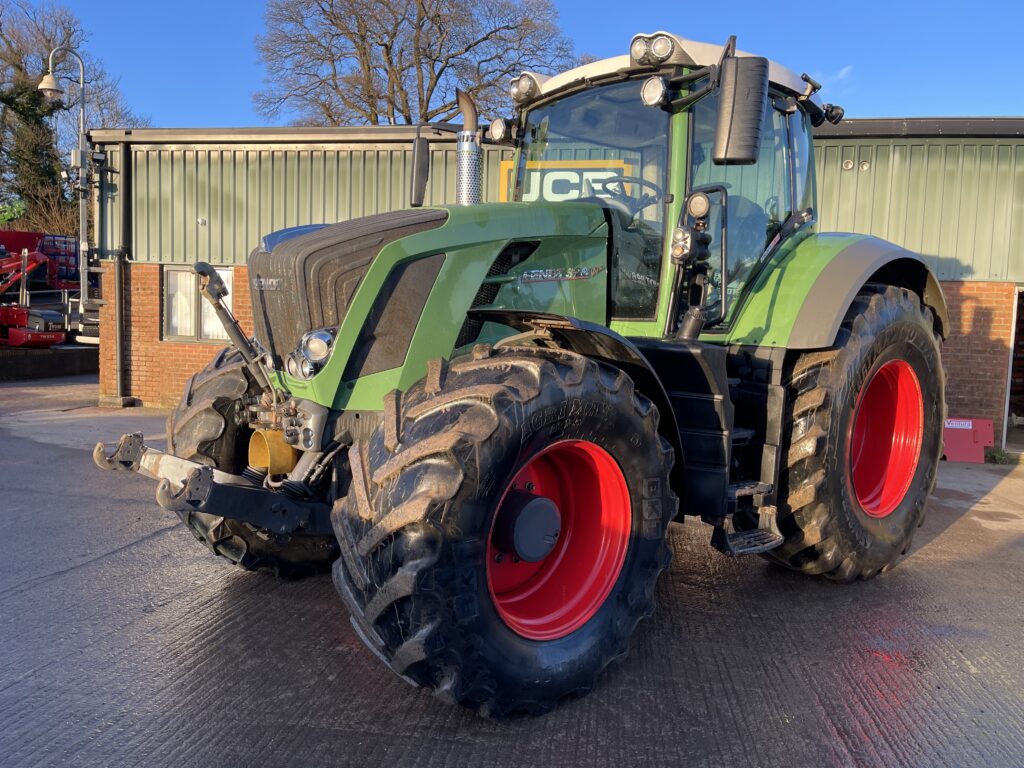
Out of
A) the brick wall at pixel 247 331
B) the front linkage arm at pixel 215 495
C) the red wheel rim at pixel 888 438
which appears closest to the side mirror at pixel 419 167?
the front linkage arm at pixel 215 495

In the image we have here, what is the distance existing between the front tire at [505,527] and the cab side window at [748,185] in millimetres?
1505

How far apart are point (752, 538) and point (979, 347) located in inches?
266

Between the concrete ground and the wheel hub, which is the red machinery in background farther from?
the wheel hub

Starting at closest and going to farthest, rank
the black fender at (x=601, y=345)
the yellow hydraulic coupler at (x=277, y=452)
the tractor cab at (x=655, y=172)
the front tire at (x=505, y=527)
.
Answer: the front tire at (x=505, y=527), the black fender at (x=601, y=345), the yellow hydraulic coupler at (x=277, y=452), the tractor cab at (x=655, y=172)

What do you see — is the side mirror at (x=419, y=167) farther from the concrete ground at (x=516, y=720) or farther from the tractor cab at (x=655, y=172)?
the concrete ground at (x=516, y=720)

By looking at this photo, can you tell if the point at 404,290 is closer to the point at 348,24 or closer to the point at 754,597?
the point at 754,597

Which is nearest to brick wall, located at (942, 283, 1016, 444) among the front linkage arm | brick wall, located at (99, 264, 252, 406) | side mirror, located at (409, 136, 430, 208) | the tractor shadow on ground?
the tractor shadow on ground

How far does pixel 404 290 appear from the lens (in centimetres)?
336

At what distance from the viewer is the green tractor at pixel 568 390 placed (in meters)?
2.82

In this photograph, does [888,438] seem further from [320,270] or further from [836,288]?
[320,270]

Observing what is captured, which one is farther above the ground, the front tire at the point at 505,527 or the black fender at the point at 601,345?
the black fender at the point at 601,345

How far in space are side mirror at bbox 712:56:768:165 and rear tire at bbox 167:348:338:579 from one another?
231 cm

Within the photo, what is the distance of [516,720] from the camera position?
Answer: 10.0ft

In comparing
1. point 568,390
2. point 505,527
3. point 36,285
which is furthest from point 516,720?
point 36,285
